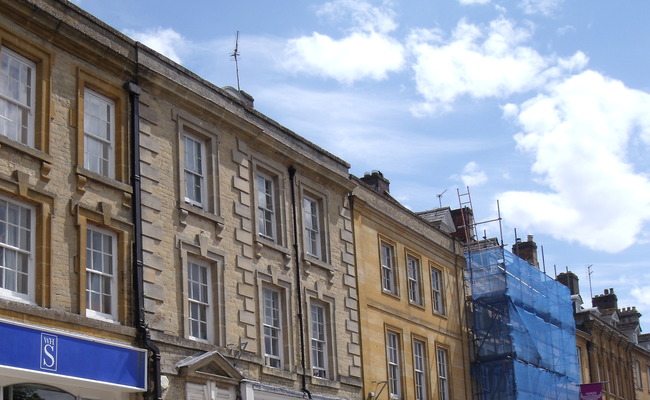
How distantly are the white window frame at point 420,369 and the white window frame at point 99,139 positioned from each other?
13.4 m

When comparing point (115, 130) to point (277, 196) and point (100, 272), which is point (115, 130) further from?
point (277, 196)

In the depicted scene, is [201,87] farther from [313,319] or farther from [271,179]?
[313,319]

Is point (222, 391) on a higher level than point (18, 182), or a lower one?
lower

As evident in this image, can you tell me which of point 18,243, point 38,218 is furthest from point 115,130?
point 18,243

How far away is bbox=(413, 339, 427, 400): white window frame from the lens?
98.3 ft

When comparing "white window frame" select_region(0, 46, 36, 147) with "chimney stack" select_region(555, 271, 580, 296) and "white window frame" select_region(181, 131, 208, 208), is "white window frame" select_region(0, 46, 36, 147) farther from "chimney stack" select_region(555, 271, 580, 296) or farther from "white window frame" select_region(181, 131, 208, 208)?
"chimney stack" select_region(555, 271, 580, 296)

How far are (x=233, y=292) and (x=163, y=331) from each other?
2.74 m

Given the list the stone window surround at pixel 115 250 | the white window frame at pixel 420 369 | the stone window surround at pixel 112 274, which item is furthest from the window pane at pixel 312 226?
the stone window surround at pixel 112 274

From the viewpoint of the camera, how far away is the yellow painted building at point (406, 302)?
92.3ft

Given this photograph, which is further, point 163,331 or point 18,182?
point 163,331

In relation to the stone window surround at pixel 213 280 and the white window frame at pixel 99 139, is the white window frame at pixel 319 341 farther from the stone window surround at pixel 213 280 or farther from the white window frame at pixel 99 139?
the white window frame at pixel 99 139

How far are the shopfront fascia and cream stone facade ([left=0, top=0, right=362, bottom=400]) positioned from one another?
0.06m

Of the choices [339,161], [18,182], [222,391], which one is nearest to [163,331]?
[222,391]

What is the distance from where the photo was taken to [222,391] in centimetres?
2130
